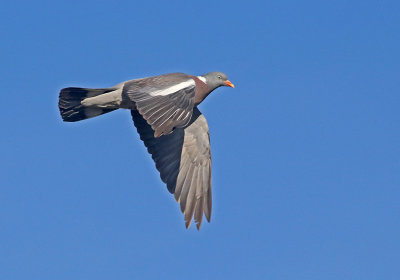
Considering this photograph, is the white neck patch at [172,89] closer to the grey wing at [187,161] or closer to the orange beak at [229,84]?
the grey wing at [187,161]

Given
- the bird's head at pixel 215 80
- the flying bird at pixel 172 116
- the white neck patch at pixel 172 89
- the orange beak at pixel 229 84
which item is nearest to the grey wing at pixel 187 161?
the flying bird at pixel 172 116

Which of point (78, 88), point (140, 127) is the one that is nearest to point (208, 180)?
point (140, 127)

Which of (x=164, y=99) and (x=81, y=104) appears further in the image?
(x=81, y=104)

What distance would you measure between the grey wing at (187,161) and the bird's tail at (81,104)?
0.86 m

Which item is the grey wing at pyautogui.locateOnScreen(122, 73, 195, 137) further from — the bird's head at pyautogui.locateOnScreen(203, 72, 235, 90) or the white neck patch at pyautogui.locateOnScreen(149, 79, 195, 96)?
the bird's head at pyautogui.locateOnScreen(203, 72, 235, 90)

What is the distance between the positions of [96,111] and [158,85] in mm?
1444

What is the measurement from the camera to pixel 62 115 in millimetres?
12984

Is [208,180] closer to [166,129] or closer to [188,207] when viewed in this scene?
[188,207]

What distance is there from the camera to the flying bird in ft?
38.0

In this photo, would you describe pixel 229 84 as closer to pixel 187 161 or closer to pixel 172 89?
pixel 187 161

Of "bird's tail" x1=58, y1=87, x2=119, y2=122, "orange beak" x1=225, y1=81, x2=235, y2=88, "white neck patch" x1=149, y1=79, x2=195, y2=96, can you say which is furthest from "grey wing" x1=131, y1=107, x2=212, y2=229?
"white neck patch" x1=149, y1=79, x2=195, y2=96

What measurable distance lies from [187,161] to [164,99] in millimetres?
1935

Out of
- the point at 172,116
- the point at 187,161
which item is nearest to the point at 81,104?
the point at 187,161

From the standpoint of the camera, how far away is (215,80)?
13.8 meters
